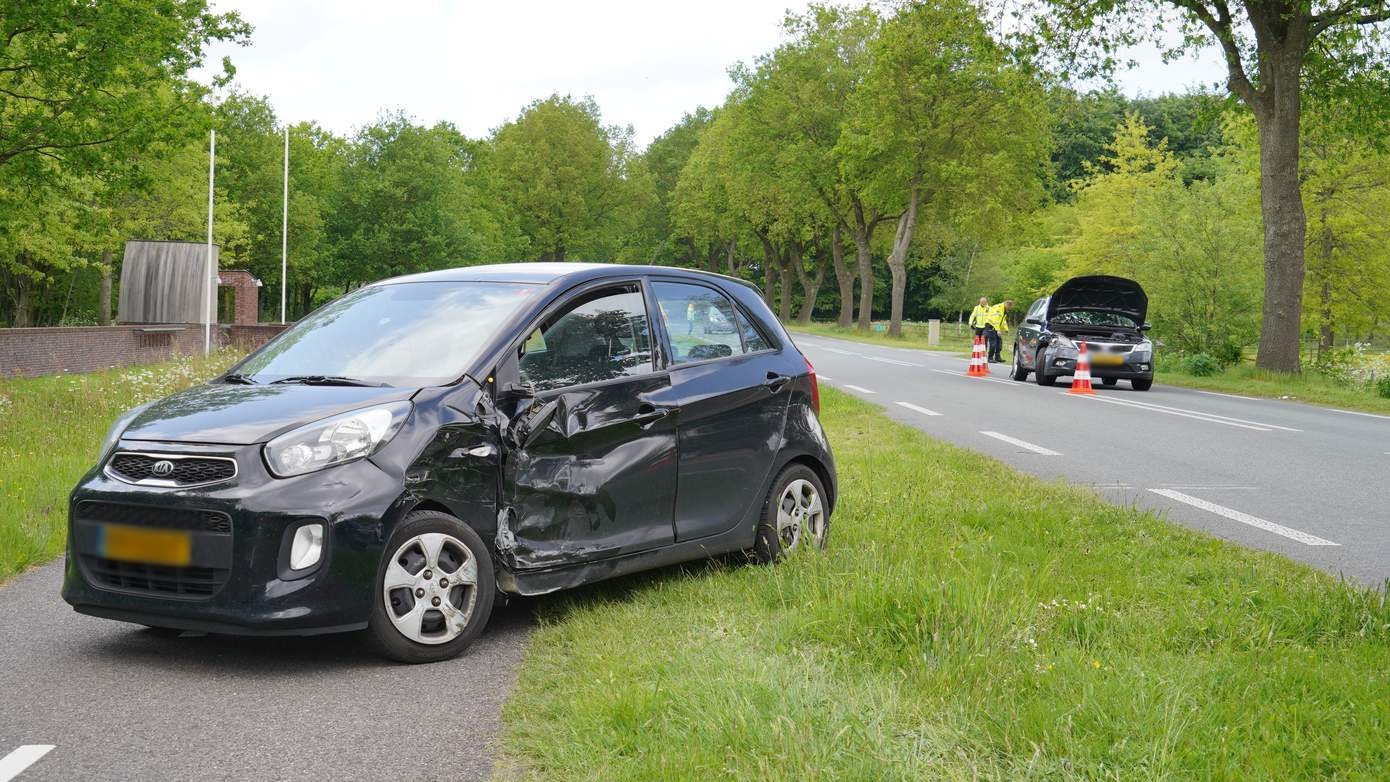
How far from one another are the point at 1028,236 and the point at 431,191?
3530 centimetres

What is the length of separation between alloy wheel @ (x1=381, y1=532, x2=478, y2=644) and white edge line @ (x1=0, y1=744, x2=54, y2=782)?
50.1 inches

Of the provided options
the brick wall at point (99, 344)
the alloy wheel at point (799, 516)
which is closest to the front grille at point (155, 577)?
the alloy wheel at point (799, 516)

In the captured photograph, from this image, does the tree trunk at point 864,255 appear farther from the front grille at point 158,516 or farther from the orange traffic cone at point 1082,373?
the front grille at point 158,516

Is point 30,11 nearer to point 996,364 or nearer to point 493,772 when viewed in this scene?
point 493,772

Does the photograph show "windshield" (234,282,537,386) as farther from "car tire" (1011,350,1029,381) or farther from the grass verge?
"car tire" (1011,350,1029,381)

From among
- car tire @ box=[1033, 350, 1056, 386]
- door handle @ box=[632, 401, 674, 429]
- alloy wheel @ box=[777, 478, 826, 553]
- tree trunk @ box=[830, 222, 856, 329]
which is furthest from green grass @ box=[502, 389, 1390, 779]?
tree trunk @ box=[830, 222, 856, 329]

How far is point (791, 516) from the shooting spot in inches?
256

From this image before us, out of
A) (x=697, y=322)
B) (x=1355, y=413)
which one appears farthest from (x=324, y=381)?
(x=1355, y=413)

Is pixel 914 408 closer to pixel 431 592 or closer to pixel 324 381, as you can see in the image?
pixel 324 381

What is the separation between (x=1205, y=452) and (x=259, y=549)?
1011 cm

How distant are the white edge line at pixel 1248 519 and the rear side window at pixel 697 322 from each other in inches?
147

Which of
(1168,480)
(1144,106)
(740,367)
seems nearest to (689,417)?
(740,367)

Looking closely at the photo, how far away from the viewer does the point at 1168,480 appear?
10.1 meters

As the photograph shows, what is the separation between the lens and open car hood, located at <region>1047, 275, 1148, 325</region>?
73.5 feet
